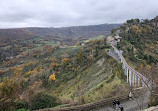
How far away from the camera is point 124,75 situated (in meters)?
20.0

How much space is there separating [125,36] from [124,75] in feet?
128

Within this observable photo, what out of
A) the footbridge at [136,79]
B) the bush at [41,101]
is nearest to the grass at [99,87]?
the footbridge at [136,79]

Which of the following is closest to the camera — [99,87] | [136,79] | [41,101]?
[41,101]

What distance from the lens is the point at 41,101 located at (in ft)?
32.6

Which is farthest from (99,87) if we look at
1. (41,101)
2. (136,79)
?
(41,101)

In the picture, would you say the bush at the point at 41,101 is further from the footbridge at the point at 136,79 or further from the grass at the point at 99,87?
the footbridge at the point at 136,79

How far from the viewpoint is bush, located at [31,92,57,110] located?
31.0 ft

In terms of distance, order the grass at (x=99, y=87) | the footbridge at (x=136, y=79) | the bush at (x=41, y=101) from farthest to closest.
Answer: the grass at (x=99, y=87), the footbridge at (x=136, y=79), the bush at (x=41, y=101)

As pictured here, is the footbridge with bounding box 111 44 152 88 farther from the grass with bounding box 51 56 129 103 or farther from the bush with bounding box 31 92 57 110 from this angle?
the bush with bounding box 31 92 57 110

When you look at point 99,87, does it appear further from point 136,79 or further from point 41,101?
point 41,101

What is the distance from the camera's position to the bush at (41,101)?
9.46m

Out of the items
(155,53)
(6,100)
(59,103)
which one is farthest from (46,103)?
(155,53)

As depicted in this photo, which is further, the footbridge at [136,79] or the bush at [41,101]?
the footbridge at [136,79]

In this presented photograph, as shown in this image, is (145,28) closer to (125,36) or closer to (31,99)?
(125,36)
